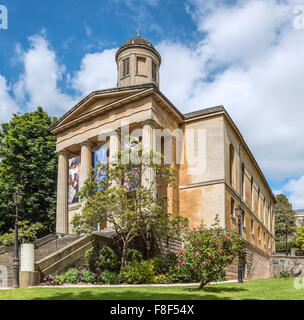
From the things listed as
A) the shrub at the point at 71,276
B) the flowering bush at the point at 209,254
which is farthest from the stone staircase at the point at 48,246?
the flowering bush at the point at 209,254

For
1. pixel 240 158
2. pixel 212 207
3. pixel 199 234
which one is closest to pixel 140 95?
pixel 212 207

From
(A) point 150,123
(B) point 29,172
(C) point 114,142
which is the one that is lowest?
(B) point 29,172

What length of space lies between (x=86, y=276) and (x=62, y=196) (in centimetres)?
1406

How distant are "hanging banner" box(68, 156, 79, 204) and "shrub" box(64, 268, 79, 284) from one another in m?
13.7

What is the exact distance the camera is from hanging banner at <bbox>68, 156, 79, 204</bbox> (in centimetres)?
3272

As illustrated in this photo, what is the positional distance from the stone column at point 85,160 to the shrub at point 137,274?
1204 cm

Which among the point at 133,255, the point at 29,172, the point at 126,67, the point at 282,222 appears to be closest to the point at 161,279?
the point at 133,255

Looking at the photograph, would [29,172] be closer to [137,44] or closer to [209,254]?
[137,44]

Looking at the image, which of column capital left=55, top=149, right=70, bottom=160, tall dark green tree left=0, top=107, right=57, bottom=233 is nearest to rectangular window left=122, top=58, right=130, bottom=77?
column capital left=55, top=149, right=70, bottom=160

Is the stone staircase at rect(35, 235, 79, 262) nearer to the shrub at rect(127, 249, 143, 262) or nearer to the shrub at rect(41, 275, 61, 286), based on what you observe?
the shrub at rect(41, 275, 61, 286)

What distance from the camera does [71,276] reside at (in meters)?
18.7

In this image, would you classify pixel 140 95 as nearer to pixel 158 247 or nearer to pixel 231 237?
pixel 158 247
